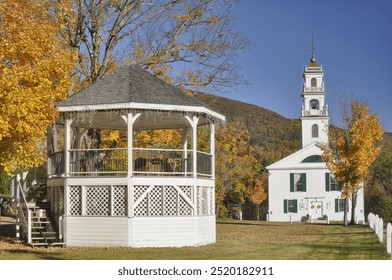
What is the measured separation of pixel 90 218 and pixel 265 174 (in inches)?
1423

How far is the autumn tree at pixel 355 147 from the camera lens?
103 feet

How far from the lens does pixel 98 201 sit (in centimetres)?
1861

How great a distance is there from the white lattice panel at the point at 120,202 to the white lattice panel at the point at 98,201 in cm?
19

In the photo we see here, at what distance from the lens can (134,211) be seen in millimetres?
18312

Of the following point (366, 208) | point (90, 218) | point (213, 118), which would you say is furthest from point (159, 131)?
point (366, 208)

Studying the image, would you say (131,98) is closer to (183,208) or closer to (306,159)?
(183,208)

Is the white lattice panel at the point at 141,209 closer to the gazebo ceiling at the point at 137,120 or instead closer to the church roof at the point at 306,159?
the gazebo ceiling at the point at 137,120

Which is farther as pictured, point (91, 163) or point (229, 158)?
point (229, 158)

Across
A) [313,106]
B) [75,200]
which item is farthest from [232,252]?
[313,106]

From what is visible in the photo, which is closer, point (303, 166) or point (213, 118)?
point (213, 118)

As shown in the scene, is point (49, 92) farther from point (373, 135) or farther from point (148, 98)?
point (373, 135)

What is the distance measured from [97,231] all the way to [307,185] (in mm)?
30178

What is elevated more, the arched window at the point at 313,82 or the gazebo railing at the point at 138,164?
the arched window at the point at 313,82

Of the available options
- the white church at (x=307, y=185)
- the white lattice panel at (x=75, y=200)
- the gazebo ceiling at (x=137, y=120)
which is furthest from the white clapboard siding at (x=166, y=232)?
the white church at (x=307, y=185)
